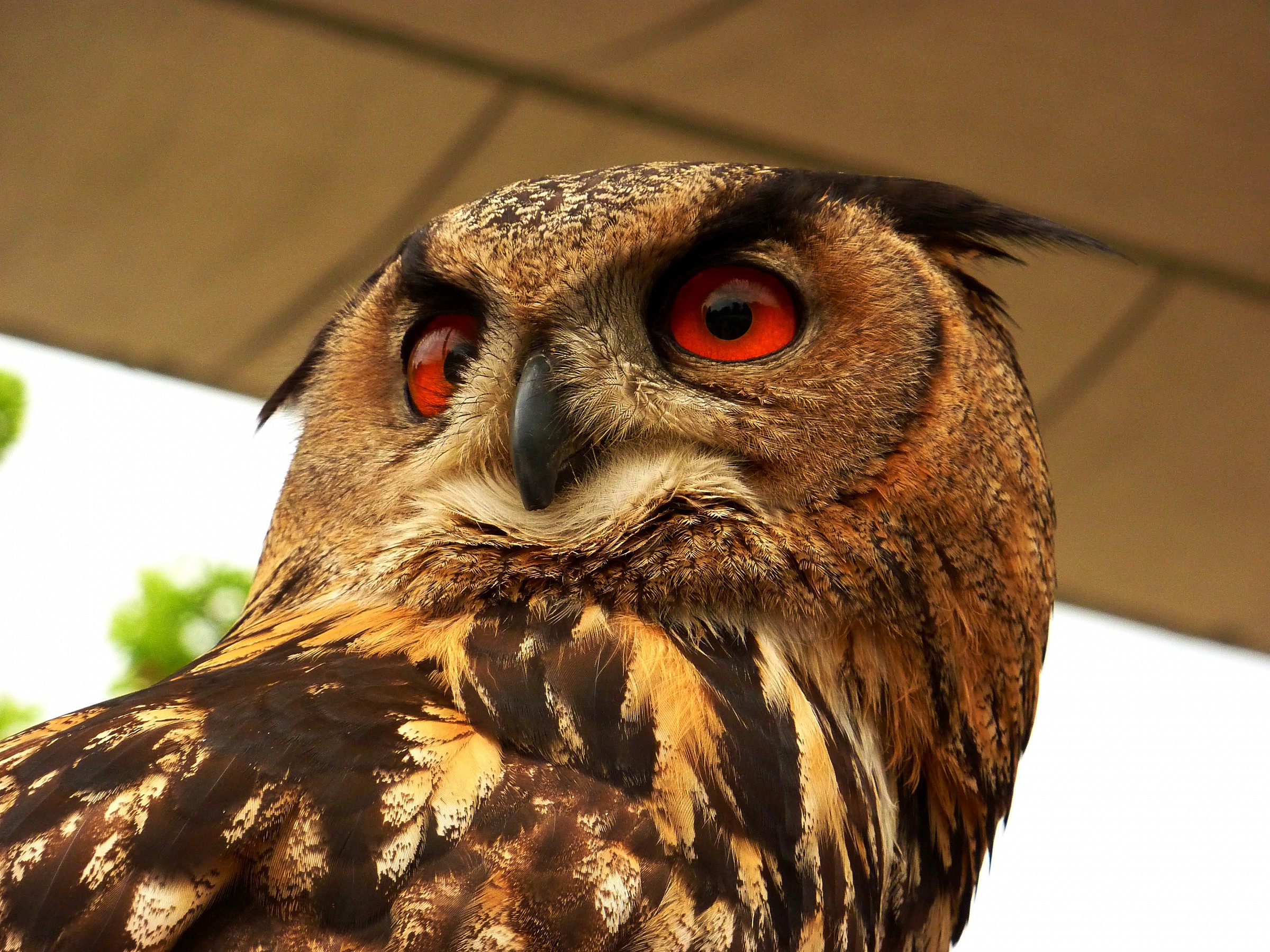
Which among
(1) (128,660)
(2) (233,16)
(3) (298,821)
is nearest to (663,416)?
(3) (298,821)

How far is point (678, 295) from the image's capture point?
4.10ft

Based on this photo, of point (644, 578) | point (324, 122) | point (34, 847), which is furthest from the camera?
point (324, 122)

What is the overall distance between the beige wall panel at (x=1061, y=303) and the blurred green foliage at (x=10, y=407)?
6.79ft

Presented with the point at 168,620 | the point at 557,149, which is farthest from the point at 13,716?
the point at 557,149

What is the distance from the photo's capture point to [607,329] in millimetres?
1232

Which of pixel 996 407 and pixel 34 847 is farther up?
pixel 996 407

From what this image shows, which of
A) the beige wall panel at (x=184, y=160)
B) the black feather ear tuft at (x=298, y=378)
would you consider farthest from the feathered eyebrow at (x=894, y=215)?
the beige wall panel at (x=184, y=160)

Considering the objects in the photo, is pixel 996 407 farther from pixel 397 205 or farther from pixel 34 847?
pixel 397 205

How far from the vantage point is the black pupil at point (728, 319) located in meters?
1.22

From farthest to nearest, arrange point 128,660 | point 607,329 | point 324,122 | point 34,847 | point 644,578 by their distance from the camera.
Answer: point 128,660 < point 324,122 < point 607,329 < point 644,578 < point 34,847

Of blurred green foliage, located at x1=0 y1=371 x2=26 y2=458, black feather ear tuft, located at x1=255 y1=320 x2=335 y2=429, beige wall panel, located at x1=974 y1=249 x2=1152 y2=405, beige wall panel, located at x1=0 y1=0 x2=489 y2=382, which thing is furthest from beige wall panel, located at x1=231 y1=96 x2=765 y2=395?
black feather ear tuft, located at x1=255 y1=320 x2=335 y2=429

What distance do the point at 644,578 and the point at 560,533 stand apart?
0.27 ft

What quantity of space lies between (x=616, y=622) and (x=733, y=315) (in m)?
0.30

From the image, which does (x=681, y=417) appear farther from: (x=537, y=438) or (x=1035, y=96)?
(x=1035, y=96)
